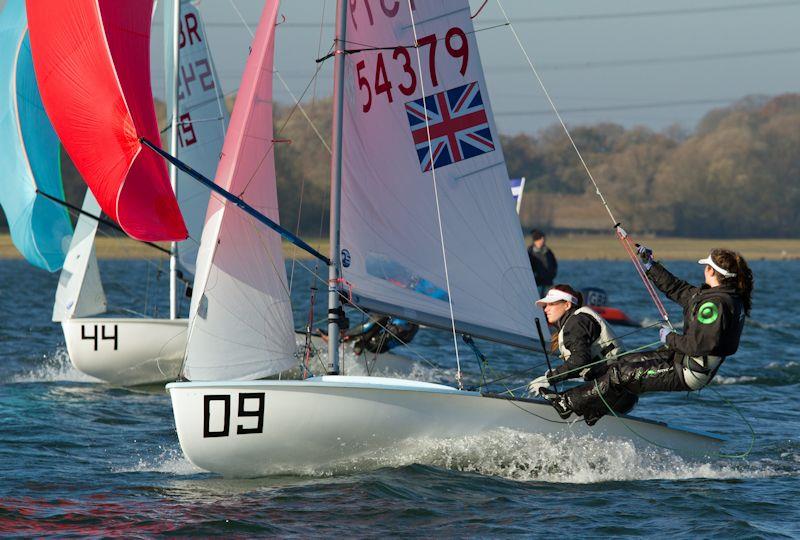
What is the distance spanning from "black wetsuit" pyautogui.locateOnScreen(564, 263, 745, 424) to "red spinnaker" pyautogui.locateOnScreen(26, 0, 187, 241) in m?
3.49

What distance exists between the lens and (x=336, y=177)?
34.1 feet

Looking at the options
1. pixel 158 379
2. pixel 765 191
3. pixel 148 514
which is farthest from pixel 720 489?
pixel 765 191

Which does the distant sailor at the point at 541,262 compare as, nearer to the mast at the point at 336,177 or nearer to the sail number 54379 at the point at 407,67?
the sail number 54379 at the point at 407,67

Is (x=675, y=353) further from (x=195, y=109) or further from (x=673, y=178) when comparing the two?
(x=673, y=178)

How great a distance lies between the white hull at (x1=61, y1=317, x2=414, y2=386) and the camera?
15.7 meters

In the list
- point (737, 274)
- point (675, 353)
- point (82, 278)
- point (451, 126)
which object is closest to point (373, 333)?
point (82, 278)

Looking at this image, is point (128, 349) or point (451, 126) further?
point (128, 349)

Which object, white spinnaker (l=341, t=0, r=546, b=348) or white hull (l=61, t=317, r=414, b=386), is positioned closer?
white spinnaker (l=341, t=0, r=546, b=348)

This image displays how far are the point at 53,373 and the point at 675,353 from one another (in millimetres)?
9934

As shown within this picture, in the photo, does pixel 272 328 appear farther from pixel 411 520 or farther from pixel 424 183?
pixel 411 520

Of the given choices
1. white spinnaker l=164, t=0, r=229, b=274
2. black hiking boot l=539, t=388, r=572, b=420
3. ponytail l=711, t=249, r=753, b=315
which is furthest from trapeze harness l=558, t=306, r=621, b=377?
white spinnaker l=164, t=0, r=229, b=274

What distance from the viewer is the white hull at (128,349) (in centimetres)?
1573

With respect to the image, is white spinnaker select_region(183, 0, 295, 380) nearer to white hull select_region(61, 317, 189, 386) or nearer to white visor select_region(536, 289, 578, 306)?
white visor select_region(536, 289, 578, 306)

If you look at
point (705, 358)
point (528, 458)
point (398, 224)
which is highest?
point (398, 224)
